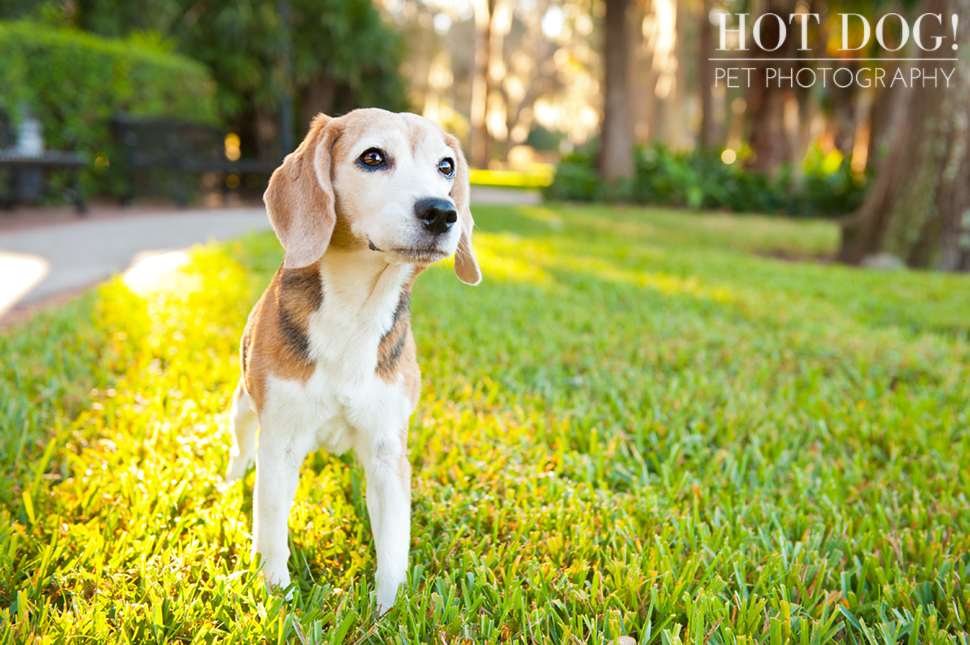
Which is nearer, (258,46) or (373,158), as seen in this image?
(373,158)

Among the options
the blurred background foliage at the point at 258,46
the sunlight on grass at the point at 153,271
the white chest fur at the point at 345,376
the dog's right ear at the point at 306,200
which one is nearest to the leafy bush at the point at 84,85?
the blurred background foliage at the point at 258,46

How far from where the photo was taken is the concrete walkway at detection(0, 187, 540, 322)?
5.54 metres

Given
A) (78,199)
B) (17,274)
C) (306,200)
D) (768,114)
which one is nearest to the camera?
(306,200)

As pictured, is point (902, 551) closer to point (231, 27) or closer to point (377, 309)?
point (377, 309)

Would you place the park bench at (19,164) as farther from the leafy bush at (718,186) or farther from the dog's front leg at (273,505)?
the leafy bush at (718,186)

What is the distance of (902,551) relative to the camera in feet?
7.99

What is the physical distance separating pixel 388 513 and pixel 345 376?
424 millimetres

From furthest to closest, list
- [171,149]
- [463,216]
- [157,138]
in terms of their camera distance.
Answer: [171,149] < [157,138] < [463,216]

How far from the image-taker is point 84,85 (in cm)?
1035

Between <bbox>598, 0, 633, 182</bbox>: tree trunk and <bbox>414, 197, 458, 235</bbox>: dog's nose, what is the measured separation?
52.9 feet

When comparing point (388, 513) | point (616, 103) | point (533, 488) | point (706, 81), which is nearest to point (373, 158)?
point (388, 513)

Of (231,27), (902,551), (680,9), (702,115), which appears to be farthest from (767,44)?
(902,551)

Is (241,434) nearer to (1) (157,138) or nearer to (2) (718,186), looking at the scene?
(1) (157,138)

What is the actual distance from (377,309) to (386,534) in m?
0.66
